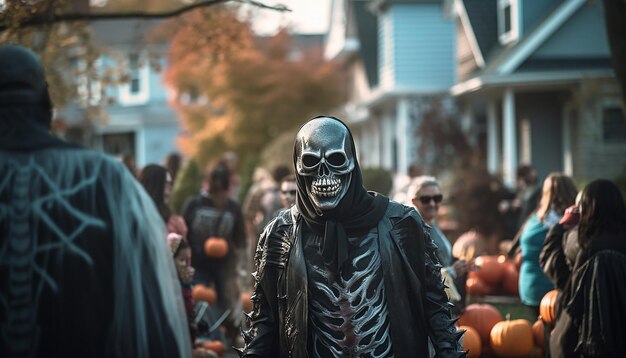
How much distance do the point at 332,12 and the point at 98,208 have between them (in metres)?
54.1

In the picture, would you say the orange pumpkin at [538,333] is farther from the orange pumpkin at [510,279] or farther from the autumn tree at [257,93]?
the autumn tree at [257,93]

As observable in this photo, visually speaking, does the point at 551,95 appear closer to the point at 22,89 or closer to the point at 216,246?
the point at 216,246

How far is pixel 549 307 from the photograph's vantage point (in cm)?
934

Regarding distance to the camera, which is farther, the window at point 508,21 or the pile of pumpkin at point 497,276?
the window at point 508,21

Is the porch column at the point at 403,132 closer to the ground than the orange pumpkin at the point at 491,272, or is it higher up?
higher up

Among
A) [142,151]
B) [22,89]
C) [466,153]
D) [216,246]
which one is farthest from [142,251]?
[142,151]

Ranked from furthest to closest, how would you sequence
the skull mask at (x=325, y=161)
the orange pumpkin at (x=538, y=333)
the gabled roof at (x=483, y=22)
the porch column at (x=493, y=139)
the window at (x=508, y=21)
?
the porch column at (x=493, y=139) < the gabled roof at (x=483, y=22) < the window at (x=508, y=21) < the orange pumpkin at (x=538, y=333) < the skull mask at (x=325, y=161)

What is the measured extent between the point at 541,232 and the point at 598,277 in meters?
2.49

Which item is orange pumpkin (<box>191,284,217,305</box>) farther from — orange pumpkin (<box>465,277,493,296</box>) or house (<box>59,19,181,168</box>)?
house (<box>59,19,181,168</box>)

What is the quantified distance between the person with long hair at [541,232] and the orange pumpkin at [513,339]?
1141 mm

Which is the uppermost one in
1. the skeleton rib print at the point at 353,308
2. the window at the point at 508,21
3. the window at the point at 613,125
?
the window at the point at 508,21

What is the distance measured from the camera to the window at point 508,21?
31.7 m

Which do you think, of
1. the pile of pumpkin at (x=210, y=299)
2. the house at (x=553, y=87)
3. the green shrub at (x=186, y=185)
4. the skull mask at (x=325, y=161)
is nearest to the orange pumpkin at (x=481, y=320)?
the pile of pumpkin at (x=210, y=299)

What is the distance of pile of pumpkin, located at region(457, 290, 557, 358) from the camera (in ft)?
37.7
